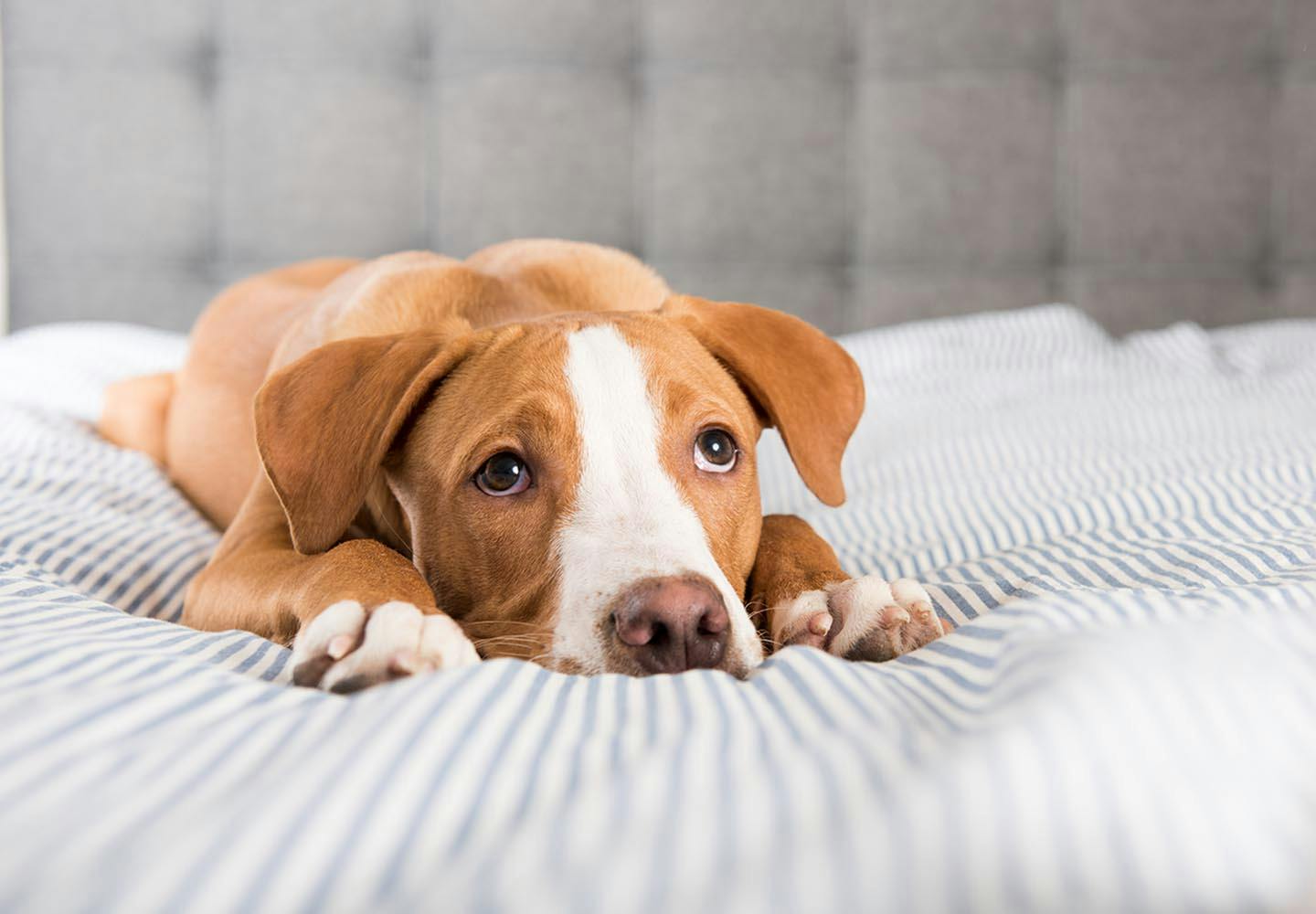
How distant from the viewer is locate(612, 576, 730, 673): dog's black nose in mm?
972

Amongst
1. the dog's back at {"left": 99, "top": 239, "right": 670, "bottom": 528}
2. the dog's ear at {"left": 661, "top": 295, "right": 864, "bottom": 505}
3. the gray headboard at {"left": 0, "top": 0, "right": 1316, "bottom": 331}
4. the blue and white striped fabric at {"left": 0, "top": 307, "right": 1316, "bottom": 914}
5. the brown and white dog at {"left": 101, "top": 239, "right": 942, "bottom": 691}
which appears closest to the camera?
the blue and white striped fabric at {"left": 0, "top": 307, "right": 1316, "bottom": 914}

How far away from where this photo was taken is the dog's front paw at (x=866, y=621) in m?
1.05

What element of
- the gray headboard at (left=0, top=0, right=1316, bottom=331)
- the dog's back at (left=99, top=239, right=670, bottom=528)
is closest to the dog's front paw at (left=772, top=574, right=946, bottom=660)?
the dog's back at (left=99, top=239, right=670, bottom=528)

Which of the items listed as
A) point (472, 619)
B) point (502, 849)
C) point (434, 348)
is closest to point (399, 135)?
point (434, 348)

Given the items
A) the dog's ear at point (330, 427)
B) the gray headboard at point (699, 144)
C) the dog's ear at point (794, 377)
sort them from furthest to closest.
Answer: the gray headboard at point (699, 144) → the dog's ear at point (794, 377) → the dog's ear at point (330, 427)

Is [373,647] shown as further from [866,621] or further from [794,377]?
[794,377]

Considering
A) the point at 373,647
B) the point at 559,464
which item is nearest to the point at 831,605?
the point at 559,464

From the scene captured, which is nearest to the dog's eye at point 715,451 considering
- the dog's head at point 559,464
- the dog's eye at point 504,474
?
the dog's head at point 559,464

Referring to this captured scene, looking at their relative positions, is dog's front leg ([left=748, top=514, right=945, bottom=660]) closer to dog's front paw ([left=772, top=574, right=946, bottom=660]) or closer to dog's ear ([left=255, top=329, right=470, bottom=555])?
dog's front paw ([left=772, top=574, right=946, bottom=660])

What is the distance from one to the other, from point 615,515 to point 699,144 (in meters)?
2.52

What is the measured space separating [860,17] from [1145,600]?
116 inches

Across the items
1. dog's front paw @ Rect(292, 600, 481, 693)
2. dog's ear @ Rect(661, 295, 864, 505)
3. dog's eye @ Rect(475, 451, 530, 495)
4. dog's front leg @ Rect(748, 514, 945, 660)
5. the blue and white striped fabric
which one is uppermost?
dog's ear @ Rect(661, 295, 864, 505)

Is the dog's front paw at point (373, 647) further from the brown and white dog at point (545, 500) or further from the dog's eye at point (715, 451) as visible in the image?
the dog's eye at point (715, 451)

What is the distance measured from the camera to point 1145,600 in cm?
89
